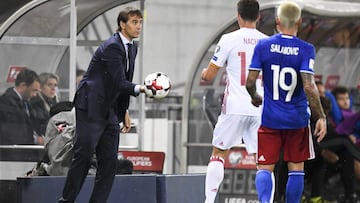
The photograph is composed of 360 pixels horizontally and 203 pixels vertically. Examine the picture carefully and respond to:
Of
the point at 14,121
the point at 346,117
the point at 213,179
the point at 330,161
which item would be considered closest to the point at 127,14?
the point at 213,179

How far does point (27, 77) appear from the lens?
15141 millimetres

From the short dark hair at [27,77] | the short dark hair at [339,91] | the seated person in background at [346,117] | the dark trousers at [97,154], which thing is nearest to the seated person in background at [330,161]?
the seated person in background at [346,117]

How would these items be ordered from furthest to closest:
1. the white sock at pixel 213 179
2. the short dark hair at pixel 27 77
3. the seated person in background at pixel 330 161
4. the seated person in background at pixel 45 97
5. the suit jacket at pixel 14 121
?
the seated person in background at pixel 330 161, the seated person in background at pixel 45 97, the short dark hair at pixel 27 77, the suit jacket at pixel 14 121, the white sock at pixel 213 179

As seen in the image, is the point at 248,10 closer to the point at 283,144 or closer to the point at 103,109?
the point at 283,144

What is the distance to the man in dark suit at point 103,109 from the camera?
11.8 m

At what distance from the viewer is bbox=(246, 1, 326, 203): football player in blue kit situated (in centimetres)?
1171

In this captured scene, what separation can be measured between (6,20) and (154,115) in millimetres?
6530

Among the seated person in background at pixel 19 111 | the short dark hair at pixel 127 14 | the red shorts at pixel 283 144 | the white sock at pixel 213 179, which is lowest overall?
the white sock at pixel 213 179

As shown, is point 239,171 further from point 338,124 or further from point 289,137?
point 289,137

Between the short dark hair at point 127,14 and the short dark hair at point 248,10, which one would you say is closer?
the short dark hair at point 127,14

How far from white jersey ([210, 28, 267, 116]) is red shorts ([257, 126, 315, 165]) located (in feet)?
1.96

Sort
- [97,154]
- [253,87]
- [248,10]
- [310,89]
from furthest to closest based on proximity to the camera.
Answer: [248,10], [97,154], [253,87], [310,89]

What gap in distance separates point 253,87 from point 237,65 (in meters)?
0.76

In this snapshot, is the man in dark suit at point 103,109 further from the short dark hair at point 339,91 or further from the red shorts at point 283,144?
the short dark hair at point 339,91
